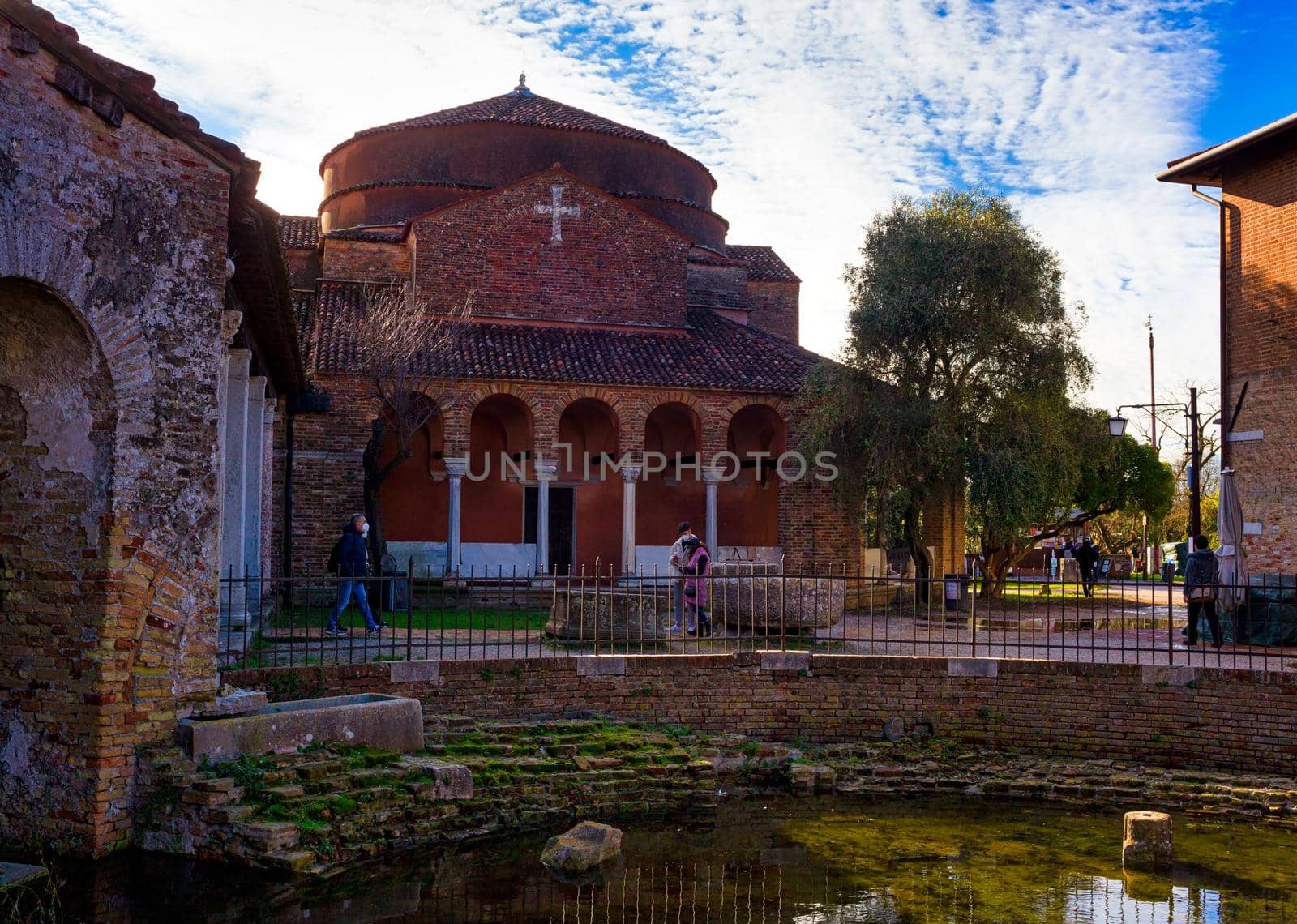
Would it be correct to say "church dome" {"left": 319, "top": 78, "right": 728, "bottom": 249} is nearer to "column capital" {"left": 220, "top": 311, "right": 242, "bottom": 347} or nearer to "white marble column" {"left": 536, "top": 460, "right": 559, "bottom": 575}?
"white marble column" {"left": 536, "top": 460, "right": 559, "bottom": 575}

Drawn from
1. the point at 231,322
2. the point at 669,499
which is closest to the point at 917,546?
the point at 669,499

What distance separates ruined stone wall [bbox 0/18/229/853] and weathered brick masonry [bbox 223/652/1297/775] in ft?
10.7

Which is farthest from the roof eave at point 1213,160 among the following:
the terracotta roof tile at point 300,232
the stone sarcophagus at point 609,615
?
the terracotta roof tile at point 300,232

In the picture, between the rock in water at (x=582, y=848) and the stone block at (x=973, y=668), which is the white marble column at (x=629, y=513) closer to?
the stone block at (x=973, y=668)

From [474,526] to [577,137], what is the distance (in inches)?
369

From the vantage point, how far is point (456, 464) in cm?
2058

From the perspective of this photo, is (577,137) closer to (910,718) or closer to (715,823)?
(910,718)

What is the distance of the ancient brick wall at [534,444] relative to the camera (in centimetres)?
1983

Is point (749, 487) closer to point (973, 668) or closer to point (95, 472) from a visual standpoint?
point (973, 668)

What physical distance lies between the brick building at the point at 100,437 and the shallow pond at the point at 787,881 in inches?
32.5

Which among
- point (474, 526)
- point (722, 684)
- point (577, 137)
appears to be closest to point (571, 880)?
point (722, 684)

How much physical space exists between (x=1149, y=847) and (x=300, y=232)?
23.6m

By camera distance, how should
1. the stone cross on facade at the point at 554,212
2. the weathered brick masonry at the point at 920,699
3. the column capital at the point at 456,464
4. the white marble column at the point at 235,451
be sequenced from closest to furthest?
the weathered brick masonry at the point at 920,699
the white marble column at the point at 235,451
the column capital at the point at 456,464
the stone cross on facade at the point at 554,212

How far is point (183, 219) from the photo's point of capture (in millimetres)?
7742
